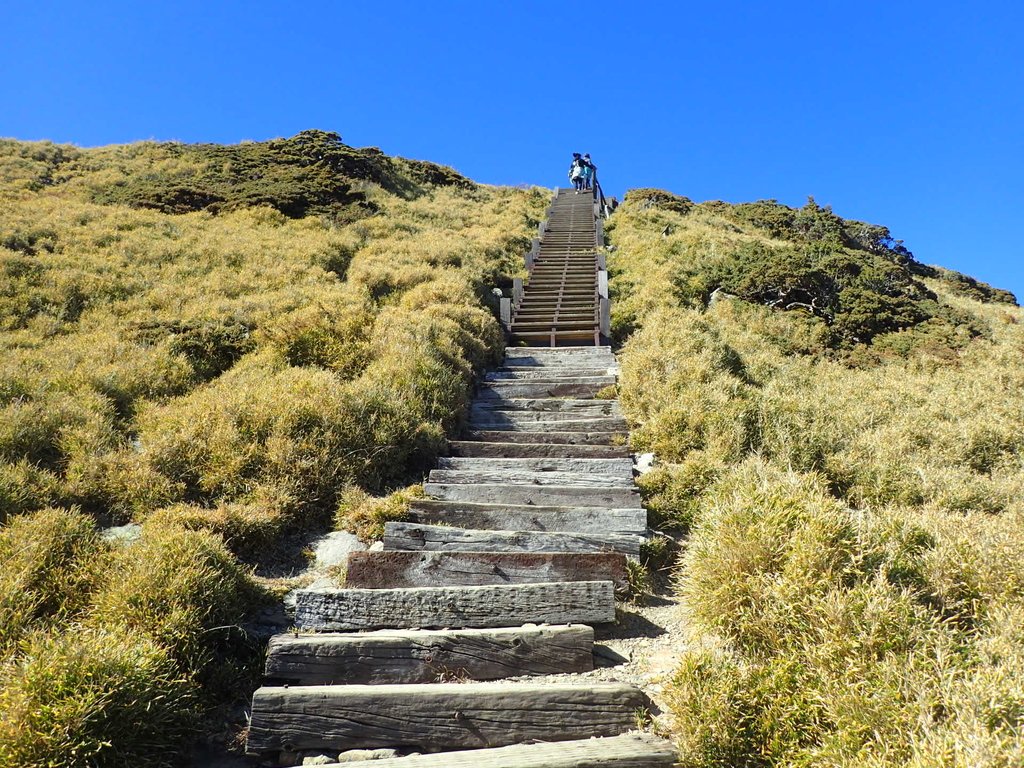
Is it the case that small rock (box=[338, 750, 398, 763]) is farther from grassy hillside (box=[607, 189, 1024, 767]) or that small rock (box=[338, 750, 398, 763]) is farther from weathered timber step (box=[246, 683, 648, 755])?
grassy hillside (box=[607, 189, 1024, 767])

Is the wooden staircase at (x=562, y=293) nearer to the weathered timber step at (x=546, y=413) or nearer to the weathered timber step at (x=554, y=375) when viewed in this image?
the weathered timber step at (x=554, y=375)

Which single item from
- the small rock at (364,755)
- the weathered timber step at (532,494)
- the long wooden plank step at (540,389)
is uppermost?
the long wooden plank step at (540,389)

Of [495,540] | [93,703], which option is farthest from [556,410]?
[93,703]

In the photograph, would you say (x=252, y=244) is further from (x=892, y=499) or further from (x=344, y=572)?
(x=892, y=499)

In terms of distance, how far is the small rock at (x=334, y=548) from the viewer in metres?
5.06

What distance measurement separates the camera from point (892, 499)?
5738 mm

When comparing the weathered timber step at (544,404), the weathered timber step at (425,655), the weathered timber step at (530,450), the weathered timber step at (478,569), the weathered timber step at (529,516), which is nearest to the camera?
the weathered timber step at (425,655)

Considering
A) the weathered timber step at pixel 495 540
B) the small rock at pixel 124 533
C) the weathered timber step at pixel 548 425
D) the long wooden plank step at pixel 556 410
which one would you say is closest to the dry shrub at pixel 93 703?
the small rock at pixel 124 533

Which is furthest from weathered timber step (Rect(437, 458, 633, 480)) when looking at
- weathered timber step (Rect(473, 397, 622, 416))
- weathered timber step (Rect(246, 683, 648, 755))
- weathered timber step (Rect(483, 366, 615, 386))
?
weathered timber step (Rect(246, 683, 648, 755))

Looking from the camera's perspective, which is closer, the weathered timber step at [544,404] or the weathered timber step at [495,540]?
the weathered timber step at [495,540]

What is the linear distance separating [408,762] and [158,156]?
101 ft

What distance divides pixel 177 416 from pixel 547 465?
4.45 meters

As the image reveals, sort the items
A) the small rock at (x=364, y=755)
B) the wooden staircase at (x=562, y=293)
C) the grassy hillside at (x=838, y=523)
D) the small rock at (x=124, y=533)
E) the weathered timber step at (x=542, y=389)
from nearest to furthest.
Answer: the grassy hillside at (x=838, y=523), the small rock at (x=364, y=755), the small rock at (x=124, y=533), the weathered timber step at (x=542, y=389), the wooden staircase at (x=562, y=293)

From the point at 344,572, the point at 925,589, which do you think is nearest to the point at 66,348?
the point at 344,572
